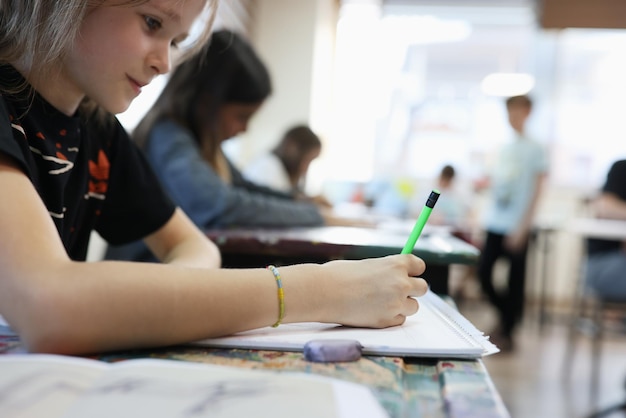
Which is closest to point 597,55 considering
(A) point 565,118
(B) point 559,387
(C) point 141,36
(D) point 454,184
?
(A) point 565,118

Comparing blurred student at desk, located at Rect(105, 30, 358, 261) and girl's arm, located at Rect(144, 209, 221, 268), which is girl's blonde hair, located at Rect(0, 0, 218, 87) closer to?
girl's arm, located at Rect(144, 209, 221, 268)

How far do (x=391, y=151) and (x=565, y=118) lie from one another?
1.45 m

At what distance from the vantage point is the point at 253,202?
150 centimetres

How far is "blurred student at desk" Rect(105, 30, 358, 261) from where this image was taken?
1433 millimetres

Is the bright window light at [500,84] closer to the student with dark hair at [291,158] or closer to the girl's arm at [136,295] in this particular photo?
the student with dark hair at [291,158]

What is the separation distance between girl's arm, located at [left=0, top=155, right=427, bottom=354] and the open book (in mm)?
60

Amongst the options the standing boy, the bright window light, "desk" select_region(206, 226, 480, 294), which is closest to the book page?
"desk" select_region(206, 226, 480, 294)

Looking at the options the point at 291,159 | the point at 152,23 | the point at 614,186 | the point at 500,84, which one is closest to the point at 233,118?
the point at 152,23

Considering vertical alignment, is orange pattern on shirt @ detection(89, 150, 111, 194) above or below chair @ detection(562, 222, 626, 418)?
above

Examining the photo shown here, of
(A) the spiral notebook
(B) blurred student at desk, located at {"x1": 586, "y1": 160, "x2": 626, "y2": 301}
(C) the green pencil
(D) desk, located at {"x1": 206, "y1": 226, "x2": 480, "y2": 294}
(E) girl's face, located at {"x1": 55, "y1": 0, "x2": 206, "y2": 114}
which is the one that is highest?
(E) girl's face, located at {"x1": 55, "y1": 0, "x2": 206, "y2": 114}

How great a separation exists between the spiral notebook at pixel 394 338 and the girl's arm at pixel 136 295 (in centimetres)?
1

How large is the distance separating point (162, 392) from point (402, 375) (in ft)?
0.60

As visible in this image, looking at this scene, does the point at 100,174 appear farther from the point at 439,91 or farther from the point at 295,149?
Result: the point at 439,91

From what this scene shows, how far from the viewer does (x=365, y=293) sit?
0.63m
